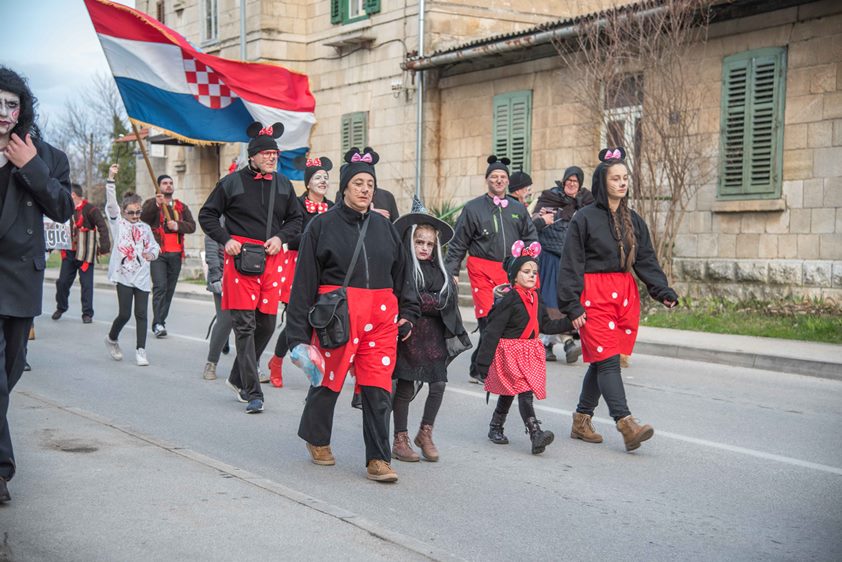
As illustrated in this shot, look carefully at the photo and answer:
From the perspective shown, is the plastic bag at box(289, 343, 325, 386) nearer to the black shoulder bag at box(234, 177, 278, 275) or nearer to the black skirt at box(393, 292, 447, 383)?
the black skirt at box(393, 292, 447, 383)

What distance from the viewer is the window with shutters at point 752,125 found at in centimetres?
1495

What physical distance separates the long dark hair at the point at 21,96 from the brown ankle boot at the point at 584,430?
163 inches

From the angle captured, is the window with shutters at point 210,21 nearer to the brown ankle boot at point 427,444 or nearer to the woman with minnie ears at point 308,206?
the woman with minnie ears at point 308,206

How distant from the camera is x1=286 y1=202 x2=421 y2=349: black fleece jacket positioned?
19.7ft

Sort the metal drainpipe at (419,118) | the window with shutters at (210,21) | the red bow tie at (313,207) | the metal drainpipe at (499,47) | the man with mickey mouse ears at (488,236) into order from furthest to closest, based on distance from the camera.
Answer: the window with shutters at (210,21) < the metal drainpipe at (419,118) < the metal drainpipe at (499,47) < the man with mickey mouse ears at (488,236) < the red bow tie at (313,207)

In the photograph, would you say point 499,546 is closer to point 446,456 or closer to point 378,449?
point 378,449

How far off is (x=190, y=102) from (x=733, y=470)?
7.07 m

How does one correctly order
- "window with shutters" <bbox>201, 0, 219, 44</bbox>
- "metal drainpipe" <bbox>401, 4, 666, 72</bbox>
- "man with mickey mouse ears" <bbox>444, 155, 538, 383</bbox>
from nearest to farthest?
"man with mickey mouse ears" <bbox>444, 155, 538, 383</bbox>, "metal drainpipe" <bbox>401, 4, 666, 72</bbox>, "window with shutters" <bbox>201, 0, 219, 44</bbox>

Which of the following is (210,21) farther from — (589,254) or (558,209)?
(589,254)

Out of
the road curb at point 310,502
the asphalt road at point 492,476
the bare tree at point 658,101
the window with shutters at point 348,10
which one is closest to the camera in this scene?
the road curb at point 310,502

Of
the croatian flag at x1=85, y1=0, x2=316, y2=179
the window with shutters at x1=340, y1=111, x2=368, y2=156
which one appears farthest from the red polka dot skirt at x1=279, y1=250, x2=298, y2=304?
the window with shutters at x1=340, y1=111, x2=368, y2=156

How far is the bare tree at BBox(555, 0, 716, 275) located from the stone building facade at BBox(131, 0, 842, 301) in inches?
9.7

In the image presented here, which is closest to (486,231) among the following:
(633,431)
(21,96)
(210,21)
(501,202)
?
(501,202)

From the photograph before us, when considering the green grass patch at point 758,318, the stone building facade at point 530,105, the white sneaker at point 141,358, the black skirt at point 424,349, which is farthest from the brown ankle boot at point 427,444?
the stone building facade at point 530,105
